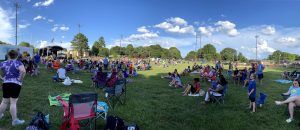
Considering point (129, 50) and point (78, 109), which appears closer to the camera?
point (78, 109)

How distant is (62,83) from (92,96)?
795 centimetres

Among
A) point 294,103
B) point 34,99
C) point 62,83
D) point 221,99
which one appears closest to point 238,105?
point 221,99

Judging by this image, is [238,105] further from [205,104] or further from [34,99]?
[34,99]

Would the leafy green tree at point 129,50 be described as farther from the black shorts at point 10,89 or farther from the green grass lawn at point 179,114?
the black shorts at point 10,89

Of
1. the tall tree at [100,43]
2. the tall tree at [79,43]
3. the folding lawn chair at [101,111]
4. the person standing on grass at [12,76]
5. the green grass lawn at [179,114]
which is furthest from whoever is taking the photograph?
the tall tree at [100,43]

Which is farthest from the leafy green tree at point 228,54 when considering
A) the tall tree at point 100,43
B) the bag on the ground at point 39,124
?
the bag on the ground at point 39,124

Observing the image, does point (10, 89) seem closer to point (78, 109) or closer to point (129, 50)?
point (78, 109)

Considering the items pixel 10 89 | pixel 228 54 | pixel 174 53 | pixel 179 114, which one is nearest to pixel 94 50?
pixel 174 53

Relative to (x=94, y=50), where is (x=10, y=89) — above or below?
below

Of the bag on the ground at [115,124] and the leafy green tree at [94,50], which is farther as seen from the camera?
the leafy green tree at [94,50]

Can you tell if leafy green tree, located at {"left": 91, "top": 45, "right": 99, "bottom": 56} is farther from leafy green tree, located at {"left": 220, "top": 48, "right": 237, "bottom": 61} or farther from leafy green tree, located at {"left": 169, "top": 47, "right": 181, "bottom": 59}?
leafy green tree, located at {"left": 220, "top": 48, "right": 237, "bottom": 61}

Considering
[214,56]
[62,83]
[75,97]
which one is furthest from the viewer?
[214,56]

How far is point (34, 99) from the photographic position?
26.8 feet

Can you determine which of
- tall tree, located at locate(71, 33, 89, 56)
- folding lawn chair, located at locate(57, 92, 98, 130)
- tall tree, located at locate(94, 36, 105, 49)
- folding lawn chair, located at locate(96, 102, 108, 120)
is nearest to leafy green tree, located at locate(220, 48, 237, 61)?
tall tree, located at locate(94, 36, 105, 49)
